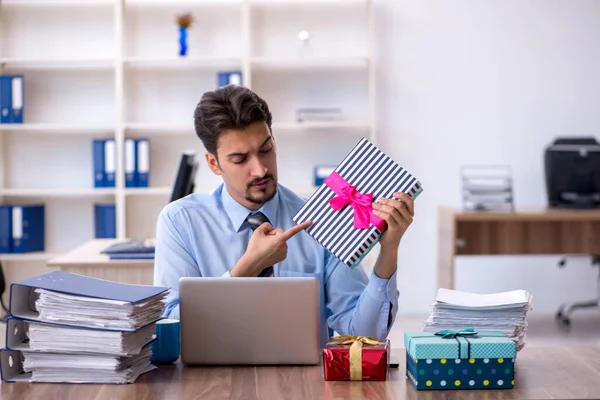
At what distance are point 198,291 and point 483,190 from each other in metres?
3.76

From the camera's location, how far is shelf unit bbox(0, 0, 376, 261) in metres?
6.02

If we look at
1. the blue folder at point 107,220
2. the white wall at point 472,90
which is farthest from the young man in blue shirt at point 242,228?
the white wall at point 472,90

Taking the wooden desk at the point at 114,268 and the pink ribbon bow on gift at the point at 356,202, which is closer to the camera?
the pink ribbon bow on gift at the point at 356,202

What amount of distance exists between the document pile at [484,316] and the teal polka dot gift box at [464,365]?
0.16 meters

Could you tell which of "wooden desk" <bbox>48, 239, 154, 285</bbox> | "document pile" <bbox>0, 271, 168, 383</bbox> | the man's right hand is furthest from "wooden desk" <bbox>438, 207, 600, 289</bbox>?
"document pile" <bbox>0, 271, 168, 383</bbox>

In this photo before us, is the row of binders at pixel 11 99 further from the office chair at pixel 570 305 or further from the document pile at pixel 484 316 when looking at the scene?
the document pile at pixel 484 316

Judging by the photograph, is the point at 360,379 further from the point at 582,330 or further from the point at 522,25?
the point at 522,25

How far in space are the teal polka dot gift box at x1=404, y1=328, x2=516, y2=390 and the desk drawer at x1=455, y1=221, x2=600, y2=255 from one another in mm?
3798

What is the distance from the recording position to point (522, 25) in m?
6.11

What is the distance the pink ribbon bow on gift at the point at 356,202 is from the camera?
1.99 metres

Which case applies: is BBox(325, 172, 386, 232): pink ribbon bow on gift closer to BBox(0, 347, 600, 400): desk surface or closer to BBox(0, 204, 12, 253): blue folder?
BBox(0, 347, 600, 400): desk surface

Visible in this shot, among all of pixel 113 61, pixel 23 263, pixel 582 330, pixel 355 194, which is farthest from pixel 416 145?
pixel 355 194

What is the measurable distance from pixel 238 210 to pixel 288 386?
0.75 meters

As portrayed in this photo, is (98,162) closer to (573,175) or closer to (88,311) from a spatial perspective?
(573,175)
